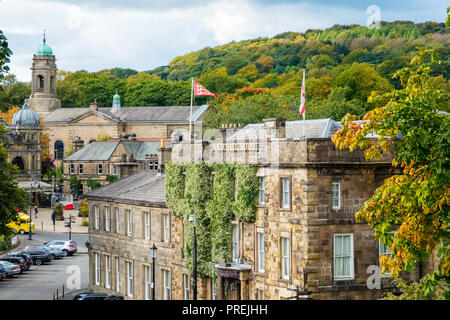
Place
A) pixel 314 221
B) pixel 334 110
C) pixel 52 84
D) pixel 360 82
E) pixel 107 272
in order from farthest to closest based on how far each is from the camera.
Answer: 1. pixel 52 84
2. pixel 360 82
3. pixel 334 110
4. pixel 107 272
5. pixel 314 221

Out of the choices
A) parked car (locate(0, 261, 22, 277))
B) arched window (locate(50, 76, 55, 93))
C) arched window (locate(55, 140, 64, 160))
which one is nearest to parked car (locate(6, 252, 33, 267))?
parked car (locate(0, 261, 22, 277))

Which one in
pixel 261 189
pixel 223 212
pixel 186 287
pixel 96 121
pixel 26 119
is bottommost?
pixel 186 287

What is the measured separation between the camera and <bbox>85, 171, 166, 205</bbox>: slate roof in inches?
1823

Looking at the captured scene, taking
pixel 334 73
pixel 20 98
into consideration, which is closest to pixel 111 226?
pixel 334 73

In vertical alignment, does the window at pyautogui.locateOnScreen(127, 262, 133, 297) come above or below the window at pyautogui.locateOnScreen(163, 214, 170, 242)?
below

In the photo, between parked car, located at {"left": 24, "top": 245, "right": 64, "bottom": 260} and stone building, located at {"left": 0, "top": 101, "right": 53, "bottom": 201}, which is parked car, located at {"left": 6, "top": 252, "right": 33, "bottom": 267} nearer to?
parked car, located at {"left": 24, "top": 245, "right": 64, "bottom": 260}

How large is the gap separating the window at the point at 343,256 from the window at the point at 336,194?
1130mm

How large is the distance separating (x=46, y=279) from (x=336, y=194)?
32473 mm

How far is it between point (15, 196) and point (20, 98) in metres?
136

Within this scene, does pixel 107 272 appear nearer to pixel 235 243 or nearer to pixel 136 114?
pixel 235 243

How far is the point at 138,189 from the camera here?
1948 inches

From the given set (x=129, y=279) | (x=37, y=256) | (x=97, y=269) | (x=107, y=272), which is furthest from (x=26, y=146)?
(x=129, y=279)

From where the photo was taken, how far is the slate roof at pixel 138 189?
1823 inches

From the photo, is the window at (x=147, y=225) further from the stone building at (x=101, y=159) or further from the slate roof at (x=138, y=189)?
the stone building at (x=101, y=159)
